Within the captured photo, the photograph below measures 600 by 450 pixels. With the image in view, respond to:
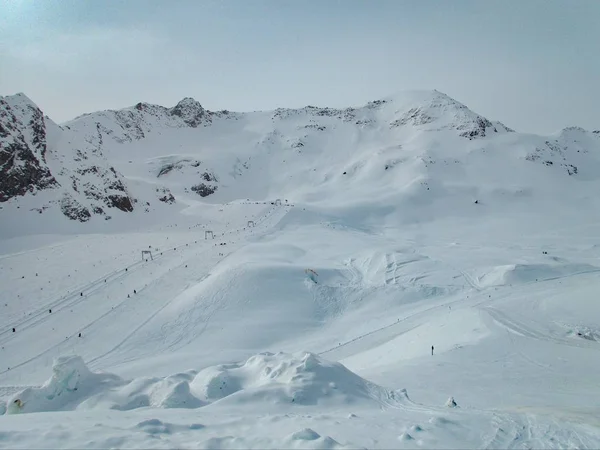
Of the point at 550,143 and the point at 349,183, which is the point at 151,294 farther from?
the point at 550,143

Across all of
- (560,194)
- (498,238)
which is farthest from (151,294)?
(560,194)

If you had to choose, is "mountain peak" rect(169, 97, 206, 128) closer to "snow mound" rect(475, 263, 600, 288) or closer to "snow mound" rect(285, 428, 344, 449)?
"snow mound" rect(475, 263, 600, 288)

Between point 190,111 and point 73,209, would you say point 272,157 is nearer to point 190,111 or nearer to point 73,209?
point 190,111

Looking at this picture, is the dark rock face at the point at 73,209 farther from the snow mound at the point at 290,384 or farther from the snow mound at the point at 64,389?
the snow mound at the point at 290,384

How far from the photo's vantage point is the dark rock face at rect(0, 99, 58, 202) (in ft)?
157

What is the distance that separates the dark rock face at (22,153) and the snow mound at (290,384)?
4797 centimetres

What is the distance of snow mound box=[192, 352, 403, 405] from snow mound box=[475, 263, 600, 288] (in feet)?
77.9

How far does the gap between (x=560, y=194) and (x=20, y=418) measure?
8465cm

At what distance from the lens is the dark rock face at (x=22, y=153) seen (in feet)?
157

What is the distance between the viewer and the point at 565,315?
2236 cm

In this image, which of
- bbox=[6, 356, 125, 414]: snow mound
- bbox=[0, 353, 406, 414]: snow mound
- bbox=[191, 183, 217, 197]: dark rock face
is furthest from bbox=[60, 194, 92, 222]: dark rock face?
bbox=[0, 353, 406, 414]: snow mound

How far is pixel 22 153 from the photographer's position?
50844 mm

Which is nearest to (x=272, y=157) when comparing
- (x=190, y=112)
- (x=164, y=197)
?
(x=190, y=112)

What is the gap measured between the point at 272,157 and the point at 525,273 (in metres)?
83.5
